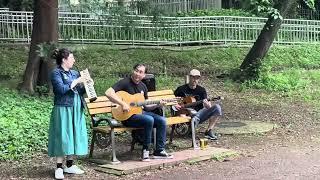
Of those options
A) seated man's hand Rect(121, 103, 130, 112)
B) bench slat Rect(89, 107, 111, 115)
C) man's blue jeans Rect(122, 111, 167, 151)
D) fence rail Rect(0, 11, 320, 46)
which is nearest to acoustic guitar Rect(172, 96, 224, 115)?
man's blue jeans Rect(122, 111, 167, 151)

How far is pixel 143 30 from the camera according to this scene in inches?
757

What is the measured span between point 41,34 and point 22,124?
150 inches

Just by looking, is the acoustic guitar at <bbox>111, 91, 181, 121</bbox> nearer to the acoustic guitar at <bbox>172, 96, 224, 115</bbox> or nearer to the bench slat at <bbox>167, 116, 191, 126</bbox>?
the bench slat at <bbox>167, 116, 191, 126</bbox>

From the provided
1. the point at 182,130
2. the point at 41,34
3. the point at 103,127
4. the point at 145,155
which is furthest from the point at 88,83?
the point at 41,34

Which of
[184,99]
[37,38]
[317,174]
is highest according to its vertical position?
[37,38]

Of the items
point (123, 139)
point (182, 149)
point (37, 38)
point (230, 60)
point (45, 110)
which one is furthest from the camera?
point (230, 60)

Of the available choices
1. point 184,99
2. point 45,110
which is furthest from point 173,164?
point 45,110

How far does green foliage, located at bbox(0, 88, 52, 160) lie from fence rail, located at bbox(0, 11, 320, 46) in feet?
15.3

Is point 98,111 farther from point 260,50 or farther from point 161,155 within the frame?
point 260,50

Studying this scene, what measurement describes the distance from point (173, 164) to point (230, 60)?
34.8ft

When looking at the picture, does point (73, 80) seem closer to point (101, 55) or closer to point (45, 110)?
point (45, 110)

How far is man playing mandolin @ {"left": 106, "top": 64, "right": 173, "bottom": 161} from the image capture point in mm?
7926

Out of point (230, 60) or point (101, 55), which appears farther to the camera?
point (230, 60)

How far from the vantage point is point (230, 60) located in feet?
59.6
